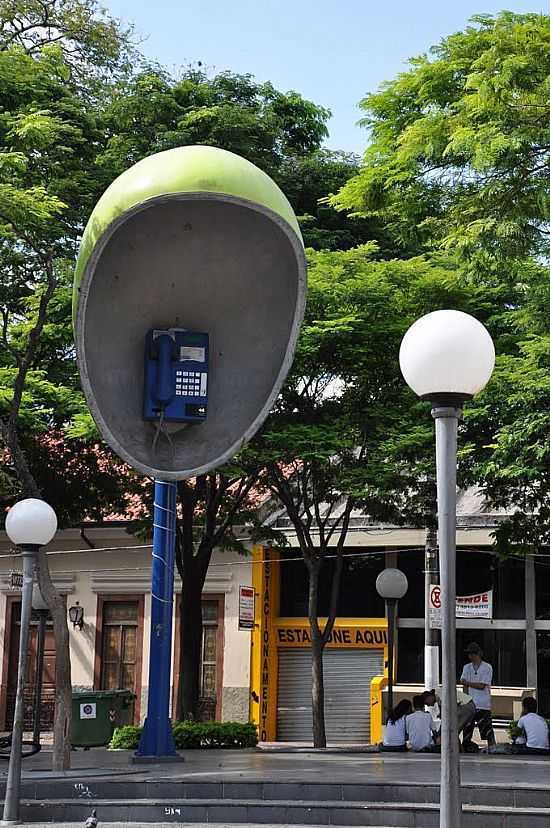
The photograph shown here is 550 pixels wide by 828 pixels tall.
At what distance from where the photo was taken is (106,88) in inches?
836

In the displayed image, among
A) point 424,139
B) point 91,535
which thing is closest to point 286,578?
point 91,535

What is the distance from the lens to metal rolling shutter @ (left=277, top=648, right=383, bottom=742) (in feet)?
83.3

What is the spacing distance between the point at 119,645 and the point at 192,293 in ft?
57.0

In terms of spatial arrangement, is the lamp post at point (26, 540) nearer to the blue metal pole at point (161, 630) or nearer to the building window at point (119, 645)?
the blue metal pole at point (161, 630)

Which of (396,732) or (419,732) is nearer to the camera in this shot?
(419,732)

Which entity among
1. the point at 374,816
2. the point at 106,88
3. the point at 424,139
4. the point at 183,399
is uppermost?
the point at 106,88

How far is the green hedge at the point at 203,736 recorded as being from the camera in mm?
18438

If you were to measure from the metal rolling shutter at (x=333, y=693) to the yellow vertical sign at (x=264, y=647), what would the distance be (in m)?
0.21

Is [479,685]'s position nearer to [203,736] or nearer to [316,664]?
[316,664]

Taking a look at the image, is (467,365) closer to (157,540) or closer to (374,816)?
(374,816)

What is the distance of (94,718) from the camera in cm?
2148

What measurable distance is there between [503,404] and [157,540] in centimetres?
518

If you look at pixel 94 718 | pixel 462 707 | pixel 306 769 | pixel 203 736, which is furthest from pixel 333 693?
pixel 306 769

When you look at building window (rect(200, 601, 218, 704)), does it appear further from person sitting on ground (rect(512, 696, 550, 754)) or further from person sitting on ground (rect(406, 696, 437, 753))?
person sitting on ground (rect(512, 696, 550, 754))
